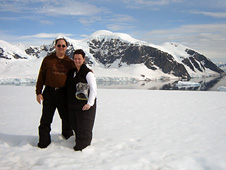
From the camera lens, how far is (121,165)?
370cm

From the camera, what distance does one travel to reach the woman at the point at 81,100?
169 inches

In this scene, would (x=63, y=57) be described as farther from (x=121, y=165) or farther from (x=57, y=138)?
(x=121, y=165)

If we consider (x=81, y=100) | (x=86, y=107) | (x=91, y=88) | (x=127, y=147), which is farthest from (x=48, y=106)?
(x=127, y=147)

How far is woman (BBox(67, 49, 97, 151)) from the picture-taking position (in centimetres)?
430

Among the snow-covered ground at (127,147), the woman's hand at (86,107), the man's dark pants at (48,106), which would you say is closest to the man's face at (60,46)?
the man's dark pants at (48,106)

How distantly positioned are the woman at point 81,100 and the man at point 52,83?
0.20 meters

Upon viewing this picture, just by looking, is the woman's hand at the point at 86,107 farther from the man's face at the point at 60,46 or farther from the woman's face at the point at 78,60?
the man's face at the point at 60,46

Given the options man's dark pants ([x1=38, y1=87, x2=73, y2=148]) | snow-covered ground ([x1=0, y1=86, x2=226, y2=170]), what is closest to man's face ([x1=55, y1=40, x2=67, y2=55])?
man's dark pants ([x1=38, y1=87, x2=73, y2=148])

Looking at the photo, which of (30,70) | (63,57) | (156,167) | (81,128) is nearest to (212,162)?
(156,167)

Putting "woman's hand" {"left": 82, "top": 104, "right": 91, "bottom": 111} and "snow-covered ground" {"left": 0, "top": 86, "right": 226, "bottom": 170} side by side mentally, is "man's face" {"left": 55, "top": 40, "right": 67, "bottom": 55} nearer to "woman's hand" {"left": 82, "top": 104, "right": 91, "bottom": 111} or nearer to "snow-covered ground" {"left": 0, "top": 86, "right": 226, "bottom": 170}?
"woman's hand" {"left": 82, "top": 104, "right": 91, "bottom": 111}

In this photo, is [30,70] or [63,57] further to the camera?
[30,70]

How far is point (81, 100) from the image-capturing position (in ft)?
14.5

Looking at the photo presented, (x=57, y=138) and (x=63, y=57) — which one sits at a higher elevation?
(x=63, y=57)

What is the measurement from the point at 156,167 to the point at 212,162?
44.2 inches
